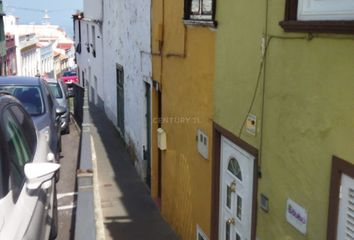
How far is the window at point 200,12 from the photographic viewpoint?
19.8ft

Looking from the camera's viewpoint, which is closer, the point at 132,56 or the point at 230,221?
the point at 230,221

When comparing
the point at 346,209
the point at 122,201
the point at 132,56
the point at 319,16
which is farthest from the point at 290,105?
the point at 132,56

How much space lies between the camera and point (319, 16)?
3775mm

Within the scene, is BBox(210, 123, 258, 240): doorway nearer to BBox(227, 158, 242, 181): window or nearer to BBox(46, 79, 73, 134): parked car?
BBox(227, 158, 242, 181): window

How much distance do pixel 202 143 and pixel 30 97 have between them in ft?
13.5

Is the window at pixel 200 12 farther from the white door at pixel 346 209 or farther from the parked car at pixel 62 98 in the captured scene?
the parked car at pixel 62 98

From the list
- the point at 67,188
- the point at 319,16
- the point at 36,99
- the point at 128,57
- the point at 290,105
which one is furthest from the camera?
the point at 128,57

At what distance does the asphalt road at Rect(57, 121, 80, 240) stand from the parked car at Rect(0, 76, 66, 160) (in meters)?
0.49

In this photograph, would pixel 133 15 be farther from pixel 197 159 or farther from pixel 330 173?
pixel 330 173

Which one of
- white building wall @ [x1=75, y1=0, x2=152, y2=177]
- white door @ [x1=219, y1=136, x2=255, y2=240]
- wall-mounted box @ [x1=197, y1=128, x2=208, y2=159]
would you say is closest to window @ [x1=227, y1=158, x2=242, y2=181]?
white door @ [x1=219, y1=136, x2=255, y2=240]

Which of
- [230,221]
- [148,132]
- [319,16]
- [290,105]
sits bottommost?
[148,132]

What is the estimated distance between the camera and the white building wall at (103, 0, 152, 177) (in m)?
10.8

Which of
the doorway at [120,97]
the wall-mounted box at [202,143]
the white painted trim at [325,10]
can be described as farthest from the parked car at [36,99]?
the white painted trim at [325,10]

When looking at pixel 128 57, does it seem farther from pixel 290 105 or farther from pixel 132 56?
pixel 290 105
